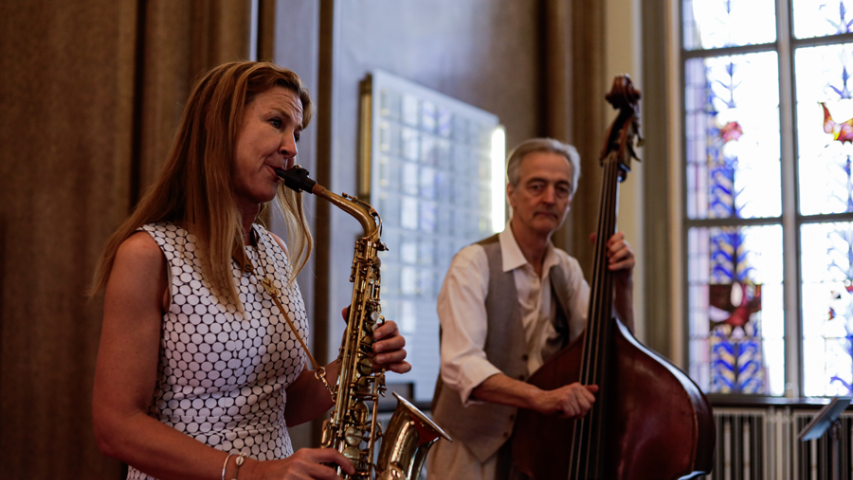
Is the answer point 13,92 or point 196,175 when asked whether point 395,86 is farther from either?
point 196,175

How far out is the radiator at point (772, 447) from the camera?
4.16m

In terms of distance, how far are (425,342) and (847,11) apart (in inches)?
131

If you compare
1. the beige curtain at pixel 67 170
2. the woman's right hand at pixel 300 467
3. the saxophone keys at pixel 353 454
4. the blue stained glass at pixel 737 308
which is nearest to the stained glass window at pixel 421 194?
the beige curtain at pixel 67 170

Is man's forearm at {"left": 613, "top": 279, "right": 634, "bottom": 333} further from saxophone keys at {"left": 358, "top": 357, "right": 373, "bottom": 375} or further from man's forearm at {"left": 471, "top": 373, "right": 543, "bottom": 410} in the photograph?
saxophone keys at {"left": 358, "top": 357, "right": 373, "bottom": 375}

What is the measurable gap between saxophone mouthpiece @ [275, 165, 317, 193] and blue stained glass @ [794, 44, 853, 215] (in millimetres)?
4186

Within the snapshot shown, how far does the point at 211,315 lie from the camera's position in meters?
1.57

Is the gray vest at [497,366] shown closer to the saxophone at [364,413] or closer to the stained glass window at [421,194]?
the saxophone at [364,413]

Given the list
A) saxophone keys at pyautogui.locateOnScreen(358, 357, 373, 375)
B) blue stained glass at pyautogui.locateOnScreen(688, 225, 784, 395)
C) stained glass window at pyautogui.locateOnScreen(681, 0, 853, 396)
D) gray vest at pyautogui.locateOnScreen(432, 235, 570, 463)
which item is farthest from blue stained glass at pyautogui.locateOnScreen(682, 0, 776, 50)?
saxophone keys at pyautogui.locateOnScreen(358, 357, 373, 375)

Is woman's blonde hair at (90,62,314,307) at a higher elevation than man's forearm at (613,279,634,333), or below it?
higher

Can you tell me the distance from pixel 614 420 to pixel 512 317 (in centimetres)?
48

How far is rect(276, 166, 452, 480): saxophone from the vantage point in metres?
1.65

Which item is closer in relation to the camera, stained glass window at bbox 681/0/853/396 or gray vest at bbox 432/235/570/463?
gray vest at bbox 432/235/570/463

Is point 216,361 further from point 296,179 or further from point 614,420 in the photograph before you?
point 614,420

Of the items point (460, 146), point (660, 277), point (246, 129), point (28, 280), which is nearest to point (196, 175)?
point (246, 129)
